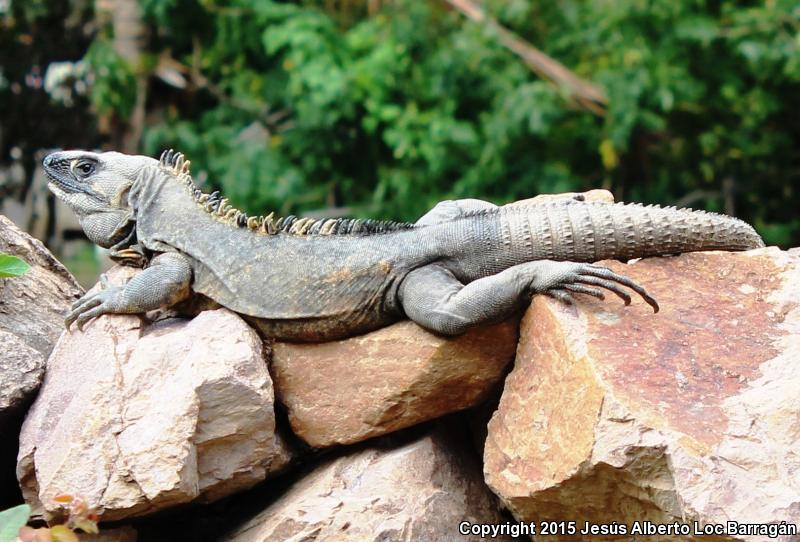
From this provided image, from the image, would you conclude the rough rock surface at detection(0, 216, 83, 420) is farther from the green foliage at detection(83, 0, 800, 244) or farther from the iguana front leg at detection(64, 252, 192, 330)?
the green foliage at detection(83, 0, 800, 244)

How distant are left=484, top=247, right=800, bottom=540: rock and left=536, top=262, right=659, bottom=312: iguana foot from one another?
69 mm

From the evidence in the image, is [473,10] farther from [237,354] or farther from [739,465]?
[739,465]

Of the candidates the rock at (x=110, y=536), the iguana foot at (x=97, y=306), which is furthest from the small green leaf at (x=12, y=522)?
the iguana foot at (x=97, y=306)

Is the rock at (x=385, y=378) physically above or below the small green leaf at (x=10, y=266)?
below

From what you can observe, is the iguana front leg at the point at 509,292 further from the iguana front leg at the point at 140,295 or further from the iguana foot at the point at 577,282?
the iguana front leg at the point at 140,295

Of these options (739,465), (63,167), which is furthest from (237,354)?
(739,465)

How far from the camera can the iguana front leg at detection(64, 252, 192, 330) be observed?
474cm

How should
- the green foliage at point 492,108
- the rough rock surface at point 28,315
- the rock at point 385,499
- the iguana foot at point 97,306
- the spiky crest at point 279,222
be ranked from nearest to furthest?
the rock at point 385,499 → the rough rock surface at point 28,315 → the iguana foot at point 97,306 → the spiky crest at point 279,222 → the green foliage at point 492,108

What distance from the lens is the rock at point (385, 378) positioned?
4.52 meters

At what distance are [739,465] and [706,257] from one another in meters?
1.31

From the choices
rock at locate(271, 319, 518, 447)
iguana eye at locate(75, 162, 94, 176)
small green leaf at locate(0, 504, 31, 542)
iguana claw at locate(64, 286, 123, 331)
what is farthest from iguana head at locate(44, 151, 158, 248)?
small green leaf at locate(0, 504, 31, 542)

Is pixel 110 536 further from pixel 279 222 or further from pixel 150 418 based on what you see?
pixel 279 222

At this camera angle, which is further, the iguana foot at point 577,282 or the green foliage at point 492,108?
the green foliage at point 492,108

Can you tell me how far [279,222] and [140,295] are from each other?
31.3 inches
